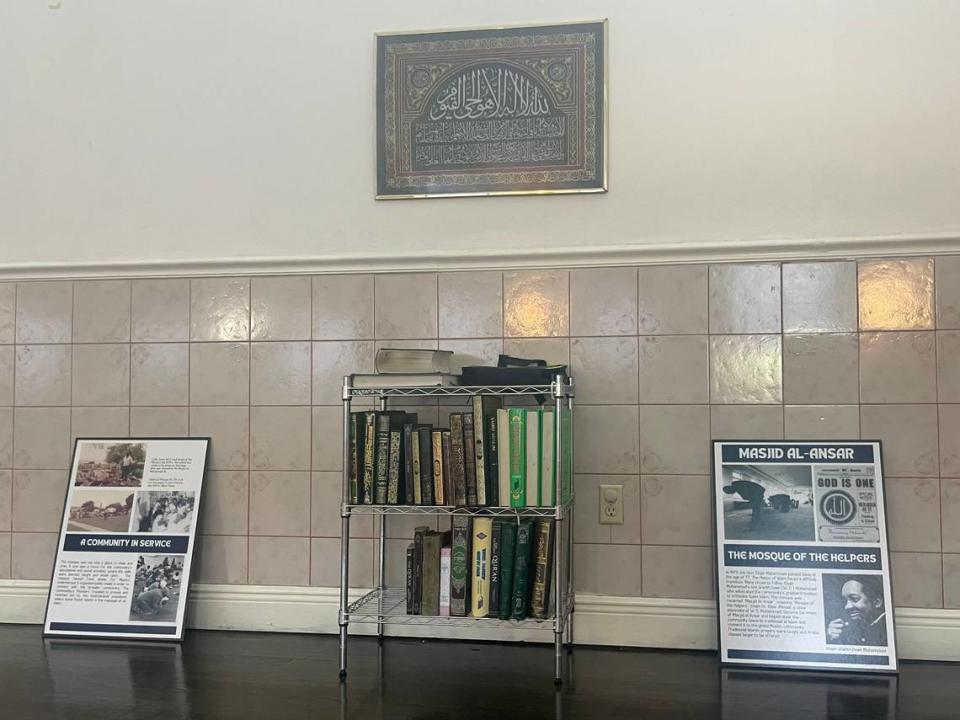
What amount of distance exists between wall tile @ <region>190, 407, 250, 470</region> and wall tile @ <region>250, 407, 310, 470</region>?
0.03m

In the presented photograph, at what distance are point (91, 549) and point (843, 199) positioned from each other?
2.88 meters

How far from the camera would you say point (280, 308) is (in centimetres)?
318

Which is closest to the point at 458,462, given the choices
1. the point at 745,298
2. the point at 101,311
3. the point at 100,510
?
the point at 745,298

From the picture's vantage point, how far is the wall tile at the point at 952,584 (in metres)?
2.77

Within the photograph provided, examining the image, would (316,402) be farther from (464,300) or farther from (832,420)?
(832,420)

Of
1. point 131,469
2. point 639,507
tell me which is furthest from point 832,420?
point 131,469

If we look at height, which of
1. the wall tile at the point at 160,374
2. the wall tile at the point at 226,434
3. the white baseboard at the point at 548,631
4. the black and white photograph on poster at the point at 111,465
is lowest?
the white baseboard at the point at 548,631

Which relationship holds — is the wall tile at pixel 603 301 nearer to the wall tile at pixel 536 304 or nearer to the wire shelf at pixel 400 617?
the wall tile at pixel 536 304

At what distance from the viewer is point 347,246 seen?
315 centimetres

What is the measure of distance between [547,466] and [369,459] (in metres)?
0.55

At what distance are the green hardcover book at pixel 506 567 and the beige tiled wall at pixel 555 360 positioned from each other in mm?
394

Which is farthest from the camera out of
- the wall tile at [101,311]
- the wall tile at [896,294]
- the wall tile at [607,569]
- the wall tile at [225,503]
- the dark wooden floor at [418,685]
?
the wall tile at [101,311]

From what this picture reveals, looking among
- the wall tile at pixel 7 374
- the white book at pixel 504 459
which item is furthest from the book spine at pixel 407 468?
the wall tile at pixel 7 374

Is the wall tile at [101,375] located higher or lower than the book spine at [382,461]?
higher
